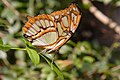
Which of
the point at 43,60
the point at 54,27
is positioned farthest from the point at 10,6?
the point at 54,27

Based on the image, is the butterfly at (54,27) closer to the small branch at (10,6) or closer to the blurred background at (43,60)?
the blurred background at (43,60)

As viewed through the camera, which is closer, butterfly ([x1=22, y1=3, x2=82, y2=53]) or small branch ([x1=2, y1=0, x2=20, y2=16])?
butterfly ([x1=22, y1=3, x2=82, y2=53])

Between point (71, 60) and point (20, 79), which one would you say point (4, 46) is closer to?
point (20, 79)

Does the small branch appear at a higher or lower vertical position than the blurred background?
higher

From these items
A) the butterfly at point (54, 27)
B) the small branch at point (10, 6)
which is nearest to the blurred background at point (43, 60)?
the small branch at point (10, 6)

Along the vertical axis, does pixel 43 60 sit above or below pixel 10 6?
below

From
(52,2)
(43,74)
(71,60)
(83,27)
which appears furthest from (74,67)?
(83,27)

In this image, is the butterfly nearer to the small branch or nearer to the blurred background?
the blurred background

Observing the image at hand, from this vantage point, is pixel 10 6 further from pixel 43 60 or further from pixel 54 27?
pixel 54 27

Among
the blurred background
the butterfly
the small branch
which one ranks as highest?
the small branch

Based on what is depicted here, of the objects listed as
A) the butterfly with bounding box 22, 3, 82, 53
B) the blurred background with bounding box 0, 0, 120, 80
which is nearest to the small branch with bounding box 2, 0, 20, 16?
the blurred background with bounding box 0, 0, 120, 80
